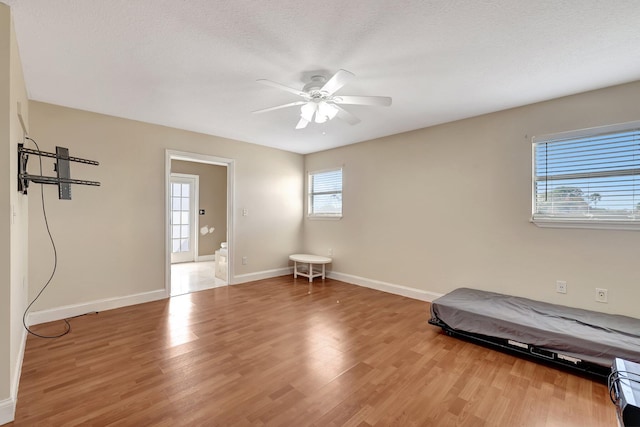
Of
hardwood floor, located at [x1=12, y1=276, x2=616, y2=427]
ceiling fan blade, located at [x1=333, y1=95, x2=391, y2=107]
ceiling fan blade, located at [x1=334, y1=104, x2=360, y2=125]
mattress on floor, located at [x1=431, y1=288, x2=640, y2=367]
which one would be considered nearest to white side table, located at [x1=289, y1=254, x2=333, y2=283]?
hardwood floor, located at [x1=12, y1=276, x2=616, y2=427]

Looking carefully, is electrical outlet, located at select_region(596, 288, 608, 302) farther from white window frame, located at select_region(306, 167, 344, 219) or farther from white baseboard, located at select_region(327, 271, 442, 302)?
white window frame, located at select_region(306, 167, 344, 219)

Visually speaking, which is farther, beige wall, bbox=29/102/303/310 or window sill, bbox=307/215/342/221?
window sill, bbox=307/215/342/221

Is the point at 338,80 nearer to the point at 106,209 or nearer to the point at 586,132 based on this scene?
the point at 586,132

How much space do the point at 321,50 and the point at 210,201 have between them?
229 inches

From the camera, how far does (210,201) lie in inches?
278

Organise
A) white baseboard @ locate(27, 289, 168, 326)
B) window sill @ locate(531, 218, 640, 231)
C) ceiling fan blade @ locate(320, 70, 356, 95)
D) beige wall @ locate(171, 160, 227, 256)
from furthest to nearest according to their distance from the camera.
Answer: beige wall @ locate(171, 160, 227, 256), white baseboard @ locate(27, 289, 168, 326), window sill @ locate(531, 218, 640, 231), ceiling fan blade @ locate(320, 70, 356, 95)

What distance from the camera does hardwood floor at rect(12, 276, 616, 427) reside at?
1.68 meters

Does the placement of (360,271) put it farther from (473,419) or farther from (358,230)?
(473,419)

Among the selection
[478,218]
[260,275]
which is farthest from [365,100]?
[260,275]

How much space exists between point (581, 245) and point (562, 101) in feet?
4.81

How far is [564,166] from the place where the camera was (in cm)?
285

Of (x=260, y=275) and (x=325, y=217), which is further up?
(x=325, y=217)

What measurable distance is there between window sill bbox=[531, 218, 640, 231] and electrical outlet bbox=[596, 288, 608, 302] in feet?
1.93
